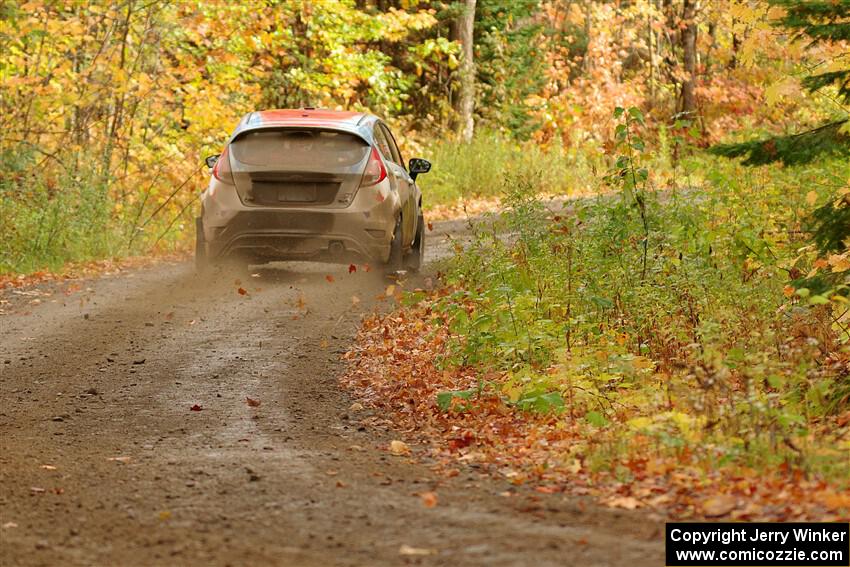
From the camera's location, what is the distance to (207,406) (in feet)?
30.5

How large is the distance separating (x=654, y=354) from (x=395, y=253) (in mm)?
5868

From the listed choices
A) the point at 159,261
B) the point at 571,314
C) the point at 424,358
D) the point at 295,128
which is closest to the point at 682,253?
the point at 571,314

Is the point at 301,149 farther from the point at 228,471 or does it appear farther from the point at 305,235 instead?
the point at 228,471

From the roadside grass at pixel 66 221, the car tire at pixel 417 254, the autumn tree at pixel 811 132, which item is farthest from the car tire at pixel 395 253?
the autumn tree at pixel 811 132

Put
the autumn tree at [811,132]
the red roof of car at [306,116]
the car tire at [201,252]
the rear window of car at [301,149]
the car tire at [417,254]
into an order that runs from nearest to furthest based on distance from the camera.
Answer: the autumn tree at [811,132], the rear window of car at [301,149], the red roof of car at [306,116], the car tire at [201,252], the car tire at [417,254]

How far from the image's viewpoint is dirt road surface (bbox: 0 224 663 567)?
5652 millimetres

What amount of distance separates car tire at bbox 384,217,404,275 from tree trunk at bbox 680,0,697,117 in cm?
2031

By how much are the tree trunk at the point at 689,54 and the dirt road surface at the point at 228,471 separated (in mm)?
23169

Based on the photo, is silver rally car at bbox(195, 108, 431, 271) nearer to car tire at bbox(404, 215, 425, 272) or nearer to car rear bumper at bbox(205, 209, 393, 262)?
car rear bumper at bbox(205, 209, 393, 262)

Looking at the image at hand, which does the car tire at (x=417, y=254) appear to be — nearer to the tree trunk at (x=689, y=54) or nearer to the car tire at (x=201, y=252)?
the car tire at (x=201, y=252)

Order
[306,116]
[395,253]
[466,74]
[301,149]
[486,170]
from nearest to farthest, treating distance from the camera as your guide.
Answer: [301,149]
[306,116]
[395,253]
[486,170]
[466,74]

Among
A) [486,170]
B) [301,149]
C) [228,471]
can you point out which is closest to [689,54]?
[486,170]

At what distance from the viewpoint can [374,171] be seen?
584 inches

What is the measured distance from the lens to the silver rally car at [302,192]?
14.7m
